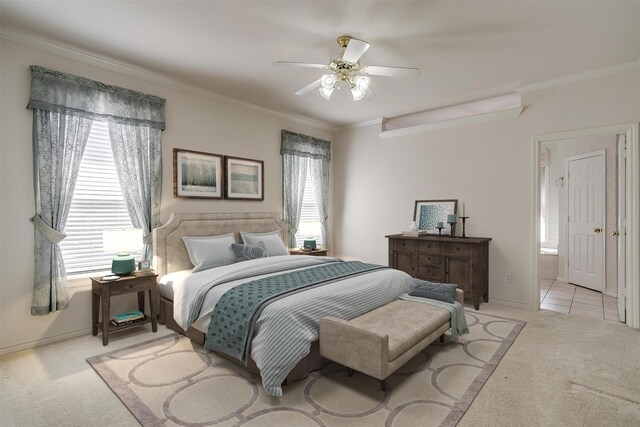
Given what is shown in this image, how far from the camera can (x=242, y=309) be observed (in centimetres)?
252

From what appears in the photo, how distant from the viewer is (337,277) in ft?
10.5

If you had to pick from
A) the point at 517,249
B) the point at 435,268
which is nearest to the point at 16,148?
the point at 435,268

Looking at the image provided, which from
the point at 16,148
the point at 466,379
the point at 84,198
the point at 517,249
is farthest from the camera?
the point at 517,249

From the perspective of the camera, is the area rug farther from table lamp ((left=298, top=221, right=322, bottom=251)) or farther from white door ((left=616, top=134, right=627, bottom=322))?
table lamp ((left=298, top=221, right=322, bottom=251))

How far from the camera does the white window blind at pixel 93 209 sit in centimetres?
333

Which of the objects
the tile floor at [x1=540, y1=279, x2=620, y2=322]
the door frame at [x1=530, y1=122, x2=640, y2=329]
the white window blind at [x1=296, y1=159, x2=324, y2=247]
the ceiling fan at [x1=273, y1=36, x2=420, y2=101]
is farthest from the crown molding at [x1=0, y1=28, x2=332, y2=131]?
the tile floor at [x1=540, y1=279, x2=620, y2=322]

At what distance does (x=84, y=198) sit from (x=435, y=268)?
4210 millimetres

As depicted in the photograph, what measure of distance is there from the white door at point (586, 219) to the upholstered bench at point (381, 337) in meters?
3.83

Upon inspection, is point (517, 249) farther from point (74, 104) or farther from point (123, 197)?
point (74, 104)

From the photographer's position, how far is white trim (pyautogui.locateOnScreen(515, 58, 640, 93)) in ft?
11.6

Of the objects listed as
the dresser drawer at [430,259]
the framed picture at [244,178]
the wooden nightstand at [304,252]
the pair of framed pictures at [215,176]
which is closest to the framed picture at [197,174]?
the pair of framed pictures at [215,176]

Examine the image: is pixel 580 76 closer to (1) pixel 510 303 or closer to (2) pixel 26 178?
(1) pixel 510 303

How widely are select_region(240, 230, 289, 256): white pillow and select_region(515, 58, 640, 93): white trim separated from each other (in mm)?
3640

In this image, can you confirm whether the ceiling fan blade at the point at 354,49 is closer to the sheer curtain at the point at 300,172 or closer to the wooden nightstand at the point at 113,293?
the sheer curtain at the point at 300,172
